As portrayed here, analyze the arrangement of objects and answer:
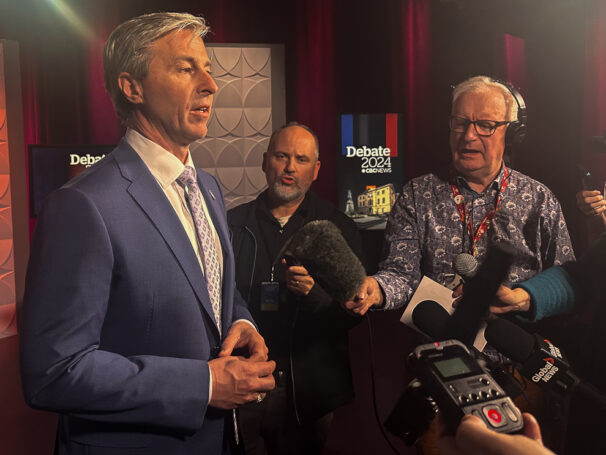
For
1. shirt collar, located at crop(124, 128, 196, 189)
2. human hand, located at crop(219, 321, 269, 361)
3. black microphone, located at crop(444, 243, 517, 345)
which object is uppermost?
shirt collar, located at crop(124, 128, 196, 189)

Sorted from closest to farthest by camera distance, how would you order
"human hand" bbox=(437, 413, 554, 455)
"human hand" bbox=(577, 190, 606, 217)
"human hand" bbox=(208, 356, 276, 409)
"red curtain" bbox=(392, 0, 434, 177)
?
"human hand" bbox=(437, 413, 554, 455) < "human hand" bbox=(208, 356, 276, 409) < "human hand" bbox=(577, 190, 606, 217) < "red curtain" bbox=(392, 0, 434, 177)

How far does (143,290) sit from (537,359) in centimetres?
73

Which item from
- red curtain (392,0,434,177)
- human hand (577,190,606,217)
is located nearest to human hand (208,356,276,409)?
human hand (577,190,606,217)

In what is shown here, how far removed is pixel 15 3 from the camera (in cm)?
437

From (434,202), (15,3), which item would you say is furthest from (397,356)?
(15,3)

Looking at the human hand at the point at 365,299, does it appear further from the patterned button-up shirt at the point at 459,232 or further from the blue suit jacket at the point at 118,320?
the blue suit jacket at the point at 118,320

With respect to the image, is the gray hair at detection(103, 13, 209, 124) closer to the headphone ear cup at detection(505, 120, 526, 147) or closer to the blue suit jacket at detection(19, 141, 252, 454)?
the blue suit jacket at detection(19, 141, 252, 454)

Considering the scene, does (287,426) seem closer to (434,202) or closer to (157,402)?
(434,202)

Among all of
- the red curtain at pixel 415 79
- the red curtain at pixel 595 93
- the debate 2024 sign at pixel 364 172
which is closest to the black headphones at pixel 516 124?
the red curtain at pixel 595 93

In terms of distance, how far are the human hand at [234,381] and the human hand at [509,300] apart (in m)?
0.61

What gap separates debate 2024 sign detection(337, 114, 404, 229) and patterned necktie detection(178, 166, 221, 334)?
3.40 metres

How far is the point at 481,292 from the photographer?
0.84 metres

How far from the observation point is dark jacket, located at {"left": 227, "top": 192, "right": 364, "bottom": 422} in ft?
6.30

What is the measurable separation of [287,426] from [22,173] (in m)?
3.22
